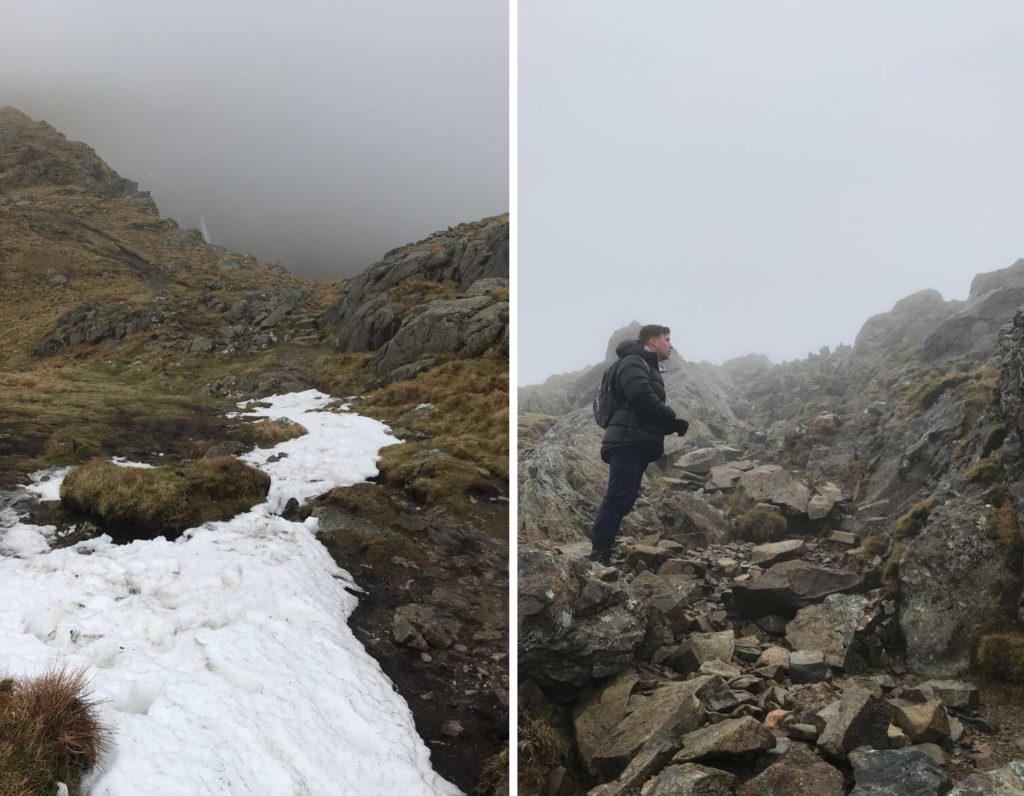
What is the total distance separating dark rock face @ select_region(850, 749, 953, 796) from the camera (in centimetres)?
315

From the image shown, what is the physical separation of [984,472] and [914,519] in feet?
1.91

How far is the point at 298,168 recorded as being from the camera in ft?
47.5

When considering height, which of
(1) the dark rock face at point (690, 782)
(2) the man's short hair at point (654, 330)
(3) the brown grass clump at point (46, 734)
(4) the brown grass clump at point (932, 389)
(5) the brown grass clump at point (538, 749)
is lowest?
(5) the brown grass clump at point (538, 749)

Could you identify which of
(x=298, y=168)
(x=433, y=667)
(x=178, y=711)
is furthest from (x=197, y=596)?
(x=298, y=168)

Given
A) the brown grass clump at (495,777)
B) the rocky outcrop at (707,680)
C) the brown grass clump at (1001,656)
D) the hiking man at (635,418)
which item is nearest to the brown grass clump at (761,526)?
the rocky outcrop at (707,680)

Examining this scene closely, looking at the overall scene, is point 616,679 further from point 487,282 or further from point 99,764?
point 487,282

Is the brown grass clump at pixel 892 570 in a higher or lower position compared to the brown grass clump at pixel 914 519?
lower

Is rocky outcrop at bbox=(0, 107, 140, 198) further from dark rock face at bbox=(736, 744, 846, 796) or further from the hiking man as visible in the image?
dark rock face at bbox=(736, 744, 846, 796)

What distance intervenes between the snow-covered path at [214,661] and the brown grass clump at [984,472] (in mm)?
4543

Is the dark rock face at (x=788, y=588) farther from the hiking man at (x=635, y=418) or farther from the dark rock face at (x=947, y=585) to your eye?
the hiking man at (x=635, y=418)

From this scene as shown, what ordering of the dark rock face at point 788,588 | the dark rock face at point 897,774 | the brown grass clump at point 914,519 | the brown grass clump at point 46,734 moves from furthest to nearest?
the dark rock face at point 788,588 < the brown grass clump at point 914,519 < the dark rock face at point 897,774 < the brown grass clump at point 46,734

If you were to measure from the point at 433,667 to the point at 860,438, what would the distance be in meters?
4.66

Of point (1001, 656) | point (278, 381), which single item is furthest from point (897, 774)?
point (278, 381)

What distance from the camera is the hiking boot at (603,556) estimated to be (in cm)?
554
